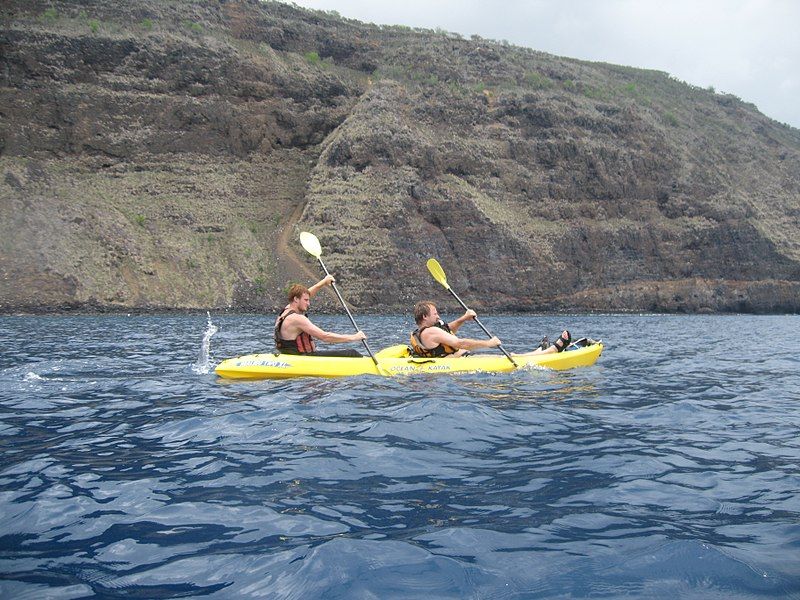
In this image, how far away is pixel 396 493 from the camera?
14.8ft

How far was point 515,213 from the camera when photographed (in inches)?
2133

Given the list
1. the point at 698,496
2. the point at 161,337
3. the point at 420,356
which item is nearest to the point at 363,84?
the point at 161,337

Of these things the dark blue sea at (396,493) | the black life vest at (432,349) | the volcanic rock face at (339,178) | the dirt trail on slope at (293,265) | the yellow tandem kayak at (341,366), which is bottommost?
the dark blue sea at (396,493)

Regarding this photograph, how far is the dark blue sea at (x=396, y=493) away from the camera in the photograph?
327 centimetres

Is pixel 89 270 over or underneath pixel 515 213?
underneath

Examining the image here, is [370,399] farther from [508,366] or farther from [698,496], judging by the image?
[698,496]

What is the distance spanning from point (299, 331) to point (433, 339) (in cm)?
207

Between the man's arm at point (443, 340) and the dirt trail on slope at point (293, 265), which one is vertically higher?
the dirt trail on slope at point (293, 265)

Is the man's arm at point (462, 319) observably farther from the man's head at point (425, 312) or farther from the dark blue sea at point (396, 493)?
the dark blue sea at point (396, 493)

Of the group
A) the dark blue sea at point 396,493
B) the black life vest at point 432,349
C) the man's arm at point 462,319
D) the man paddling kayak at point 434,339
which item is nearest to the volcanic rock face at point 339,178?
the man's arm at point 462,319

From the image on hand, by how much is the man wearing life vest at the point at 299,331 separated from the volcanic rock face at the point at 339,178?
30698 mm

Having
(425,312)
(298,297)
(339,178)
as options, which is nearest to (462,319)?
(425,312)

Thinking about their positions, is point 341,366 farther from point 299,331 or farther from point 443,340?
point 443,340

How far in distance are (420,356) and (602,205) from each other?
163ft
